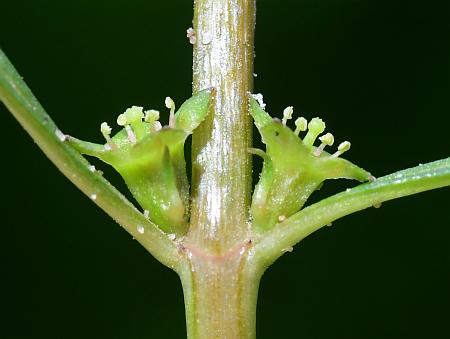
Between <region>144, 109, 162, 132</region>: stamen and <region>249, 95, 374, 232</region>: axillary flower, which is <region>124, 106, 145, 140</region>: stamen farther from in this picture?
<region>249, 95, 374, 232</region>: axillary flower

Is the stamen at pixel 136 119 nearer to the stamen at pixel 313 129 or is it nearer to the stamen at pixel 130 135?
the stamen at pixel 130 135

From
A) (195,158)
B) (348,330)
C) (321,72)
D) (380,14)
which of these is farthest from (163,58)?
(195,158)

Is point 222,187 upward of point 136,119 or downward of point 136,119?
downward

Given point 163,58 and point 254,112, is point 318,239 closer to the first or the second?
point 163,58

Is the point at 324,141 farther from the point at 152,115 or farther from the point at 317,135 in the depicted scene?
the point at 152,115

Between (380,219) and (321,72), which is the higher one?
(321,72)

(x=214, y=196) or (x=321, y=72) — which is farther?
(x=321, y=72)

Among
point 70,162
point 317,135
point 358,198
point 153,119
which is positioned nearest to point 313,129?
point 317,135
